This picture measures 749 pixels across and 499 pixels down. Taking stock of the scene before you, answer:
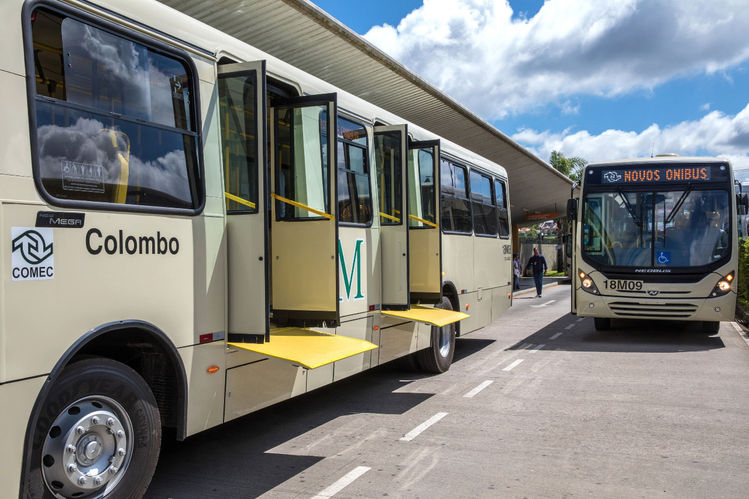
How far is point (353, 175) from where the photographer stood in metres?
7.21

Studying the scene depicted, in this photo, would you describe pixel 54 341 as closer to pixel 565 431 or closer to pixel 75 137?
pixel 75 137

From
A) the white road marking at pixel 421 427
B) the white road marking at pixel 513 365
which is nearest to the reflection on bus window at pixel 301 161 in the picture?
the white road marking at pixel 421 427

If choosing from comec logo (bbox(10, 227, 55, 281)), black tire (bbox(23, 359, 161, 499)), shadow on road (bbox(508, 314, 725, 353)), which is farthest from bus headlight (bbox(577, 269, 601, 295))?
comec logo (bbox(10, 227, 55, 281))

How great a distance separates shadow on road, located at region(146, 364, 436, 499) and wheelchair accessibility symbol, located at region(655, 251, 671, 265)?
5804 millimetres

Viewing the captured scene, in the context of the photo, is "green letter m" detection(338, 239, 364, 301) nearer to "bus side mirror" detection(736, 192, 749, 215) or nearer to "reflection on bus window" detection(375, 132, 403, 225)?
"reflection on bus window" detection(375, 132, 403, 225)

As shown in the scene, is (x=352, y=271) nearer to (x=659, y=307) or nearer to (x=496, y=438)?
(x=496, y=438)

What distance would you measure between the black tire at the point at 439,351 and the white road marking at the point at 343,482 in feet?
13.0

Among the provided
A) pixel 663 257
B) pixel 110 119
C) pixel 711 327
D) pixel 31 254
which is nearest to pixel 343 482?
pixel 31 254

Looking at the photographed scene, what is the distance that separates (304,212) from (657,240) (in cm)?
815

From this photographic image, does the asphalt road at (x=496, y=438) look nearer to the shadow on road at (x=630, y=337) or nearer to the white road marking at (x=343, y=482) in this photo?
the white road marking at (x=343, y=482)

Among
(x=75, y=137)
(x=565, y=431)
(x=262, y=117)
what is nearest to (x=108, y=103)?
(x=75, y=137)

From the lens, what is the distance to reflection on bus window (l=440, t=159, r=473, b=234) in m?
9.53

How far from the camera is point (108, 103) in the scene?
4109mm

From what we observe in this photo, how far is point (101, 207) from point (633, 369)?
787 cm
